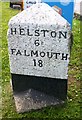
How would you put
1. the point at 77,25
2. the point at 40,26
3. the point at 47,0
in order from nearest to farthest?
the point at 40,26 → the point at 47,0 → the point at 77,25

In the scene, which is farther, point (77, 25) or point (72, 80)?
point (77, 25)

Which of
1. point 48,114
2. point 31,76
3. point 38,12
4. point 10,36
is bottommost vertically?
point 48,114

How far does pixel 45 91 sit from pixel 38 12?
111cm

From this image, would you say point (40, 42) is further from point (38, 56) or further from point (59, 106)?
point (59, 106)

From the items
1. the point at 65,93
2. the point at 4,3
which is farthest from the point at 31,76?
the point at 4,3

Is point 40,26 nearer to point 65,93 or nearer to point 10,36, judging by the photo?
point 10,36

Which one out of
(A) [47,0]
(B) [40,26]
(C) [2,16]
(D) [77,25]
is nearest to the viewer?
(B) [40,26]

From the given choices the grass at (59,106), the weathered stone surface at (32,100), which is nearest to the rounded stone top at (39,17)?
the weathered stone surface at (32,100)

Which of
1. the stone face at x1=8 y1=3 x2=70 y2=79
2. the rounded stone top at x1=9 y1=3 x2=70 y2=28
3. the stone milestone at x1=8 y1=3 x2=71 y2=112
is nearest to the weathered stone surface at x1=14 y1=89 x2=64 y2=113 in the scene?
the stone milestone at x1=8 y1=3 x2=71 y2=112

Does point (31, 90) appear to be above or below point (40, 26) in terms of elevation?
below

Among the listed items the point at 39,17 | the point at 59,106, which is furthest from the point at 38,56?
the point at 59,106

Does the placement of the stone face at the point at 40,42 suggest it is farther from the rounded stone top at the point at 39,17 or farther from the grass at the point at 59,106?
the grass at the point at 59,106

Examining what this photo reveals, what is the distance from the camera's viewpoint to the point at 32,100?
4.56m

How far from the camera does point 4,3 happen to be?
39.2ft
